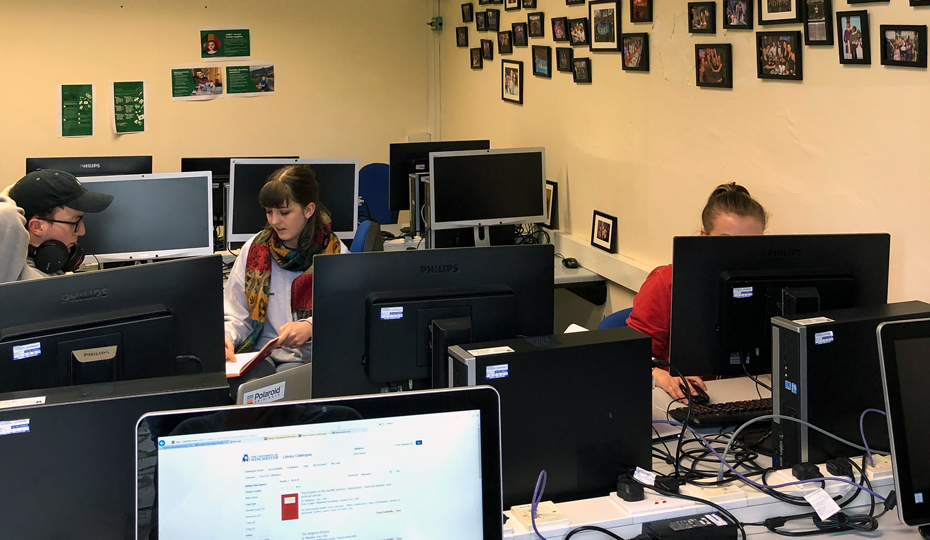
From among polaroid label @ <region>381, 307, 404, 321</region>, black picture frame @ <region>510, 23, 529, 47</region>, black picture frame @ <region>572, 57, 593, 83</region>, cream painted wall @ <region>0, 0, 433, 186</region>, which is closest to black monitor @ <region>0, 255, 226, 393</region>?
polaroid label @ <region>381, 307, 404, 321</region>

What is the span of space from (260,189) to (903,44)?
8.23ft

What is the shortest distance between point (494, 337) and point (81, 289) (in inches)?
30.2

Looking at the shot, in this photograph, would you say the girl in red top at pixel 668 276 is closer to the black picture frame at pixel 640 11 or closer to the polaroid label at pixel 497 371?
the polaroid label at pixel 497 371

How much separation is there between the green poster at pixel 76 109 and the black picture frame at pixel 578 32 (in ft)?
10.6

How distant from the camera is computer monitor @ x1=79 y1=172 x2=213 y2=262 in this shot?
316cm

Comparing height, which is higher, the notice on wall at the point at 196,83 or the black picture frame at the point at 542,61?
the notice on wall at the point at 196,83

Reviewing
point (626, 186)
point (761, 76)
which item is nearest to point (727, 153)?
point (761, 76)

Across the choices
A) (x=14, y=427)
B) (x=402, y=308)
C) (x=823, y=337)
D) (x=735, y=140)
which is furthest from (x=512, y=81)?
(x=14, y=427)

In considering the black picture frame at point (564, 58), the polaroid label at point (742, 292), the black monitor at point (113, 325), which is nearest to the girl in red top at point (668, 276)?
the polaroid label at point (742, 292)

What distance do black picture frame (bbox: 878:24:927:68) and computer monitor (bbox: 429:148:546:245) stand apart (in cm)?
195

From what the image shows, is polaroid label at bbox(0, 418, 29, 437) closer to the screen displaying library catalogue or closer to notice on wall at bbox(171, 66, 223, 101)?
the screen displaying library catalogue

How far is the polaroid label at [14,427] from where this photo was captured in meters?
1.10

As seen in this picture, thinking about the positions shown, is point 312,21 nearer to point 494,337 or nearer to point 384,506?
point 494,337

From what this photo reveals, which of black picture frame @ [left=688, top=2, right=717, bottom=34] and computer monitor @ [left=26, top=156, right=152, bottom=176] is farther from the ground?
black picture frame @ [left=688, top=2, right=717, bottom=34]
